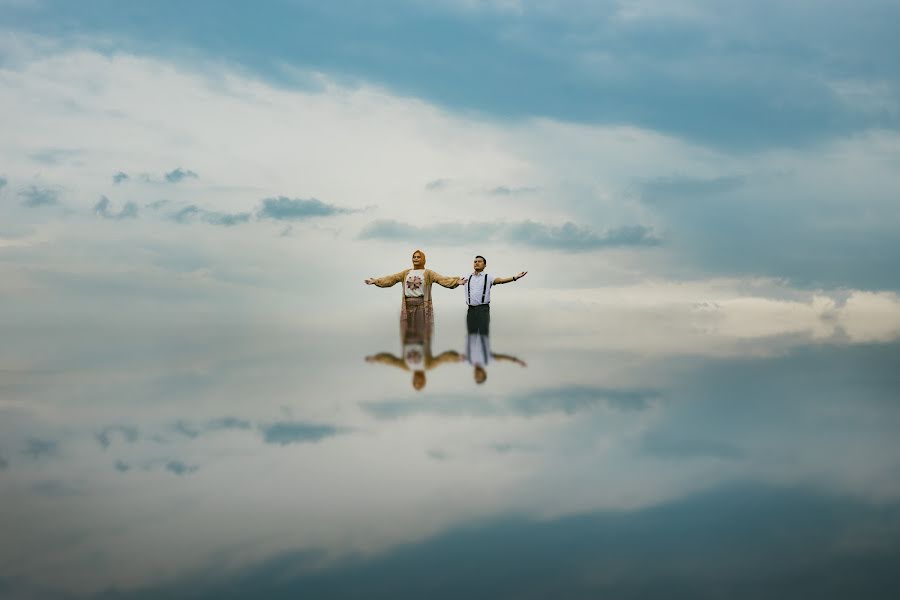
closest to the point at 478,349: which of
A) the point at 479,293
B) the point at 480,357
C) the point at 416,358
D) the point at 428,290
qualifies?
the point at 480,357

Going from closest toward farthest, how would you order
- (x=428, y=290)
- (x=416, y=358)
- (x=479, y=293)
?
(x=416, y=358)
(x=479, y=293)
(x=428, y=290)

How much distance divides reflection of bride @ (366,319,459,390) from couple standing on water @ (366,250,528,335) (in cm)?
263

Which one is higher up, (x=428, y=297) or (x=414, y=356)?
(x=428, y=297)

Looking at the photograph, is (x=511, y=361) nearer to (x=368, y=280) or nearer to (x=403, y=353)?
(x=403, y=353)

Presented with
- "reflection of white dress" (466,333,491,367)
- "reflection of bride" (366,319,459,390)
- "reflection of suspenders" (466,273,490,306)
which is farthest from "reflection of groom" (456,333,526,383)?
"reflection of suspenders" (466,273,490,306)

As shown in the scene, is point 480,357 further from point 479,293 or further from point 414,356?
point 479,293

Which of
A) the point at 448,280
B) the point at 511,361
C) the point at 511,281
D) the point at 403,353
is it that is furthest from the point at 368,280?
the point at 511,361

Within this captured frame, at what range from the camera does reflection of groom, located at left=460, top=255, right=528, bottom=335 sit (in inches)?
1032

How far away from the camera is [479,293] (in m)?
26.3

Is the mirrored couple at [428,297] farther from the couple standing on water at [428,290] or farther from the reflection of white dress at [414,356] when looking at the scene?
the reflection of white dress at [414,356]

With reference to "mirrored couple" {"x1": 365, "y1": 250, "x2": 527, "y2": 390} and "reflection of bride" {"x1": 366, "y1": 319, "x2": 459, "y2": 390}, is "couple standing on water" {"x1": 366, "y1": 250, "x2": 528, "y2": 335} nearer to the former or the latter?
"mirrored couple" {"x1": 365, "y1": 250, "x2": 527, "y2": 390}

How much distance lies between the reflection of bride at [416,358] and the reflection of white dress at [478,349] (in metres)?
0.38

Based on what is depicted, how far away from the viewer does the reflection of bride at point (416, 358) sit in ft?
52.6

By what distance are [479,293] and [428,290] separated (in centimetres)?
190
